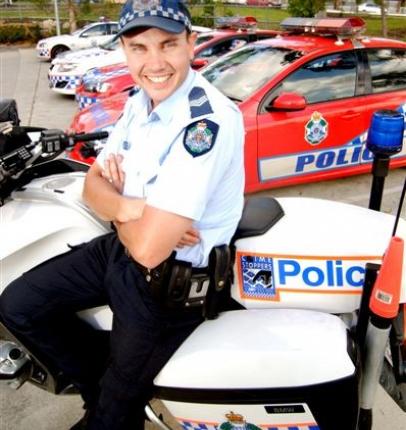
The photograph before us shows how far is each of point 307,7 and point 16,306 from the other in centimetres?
1149

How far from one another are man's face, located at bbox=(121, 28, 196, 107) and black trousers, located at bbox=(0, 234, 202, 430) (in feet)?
1.88

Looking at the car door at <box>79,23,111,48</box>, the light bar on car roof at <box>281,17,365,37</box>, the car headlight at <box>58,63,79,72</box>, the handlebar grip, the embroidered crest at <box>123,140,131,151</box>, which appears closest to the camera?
Answer: the embroidered crest at <box>123,140,131,151</box>

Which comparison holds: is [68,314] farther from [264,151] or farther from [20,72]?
[20,72]

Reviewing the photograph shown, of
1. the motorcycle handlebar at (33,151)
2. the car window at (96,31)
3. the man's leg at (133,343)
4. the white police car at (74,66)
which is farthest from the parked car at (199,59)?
the car window at (96,31)

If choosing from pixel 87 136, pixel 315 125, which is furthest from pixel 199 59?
pixel 87 136

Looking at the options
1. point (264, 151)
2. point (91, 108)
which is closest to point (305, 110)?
point (264, 151)

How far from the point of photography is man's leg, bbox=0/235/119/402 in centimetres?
168

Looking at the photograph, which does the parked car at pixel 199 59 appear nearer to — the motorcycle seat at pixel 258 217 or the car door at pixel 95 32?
the motorcycle seat at pixel 258 217

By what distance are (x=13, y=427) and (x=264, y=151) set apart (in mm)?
2688

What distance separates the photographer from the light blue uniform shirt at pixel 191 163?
1.29 m

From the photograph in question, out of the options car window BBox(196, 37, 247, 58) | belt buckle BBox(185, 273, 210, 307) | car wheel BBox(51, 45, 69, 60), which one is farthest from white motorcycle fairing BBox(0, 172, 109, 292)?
car wheel BBox(51, 45, 69, 60)

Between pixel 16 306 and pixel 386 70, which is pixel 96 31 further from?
pixel 16 306

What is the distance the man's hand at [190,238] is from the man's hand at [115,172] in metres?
0.32

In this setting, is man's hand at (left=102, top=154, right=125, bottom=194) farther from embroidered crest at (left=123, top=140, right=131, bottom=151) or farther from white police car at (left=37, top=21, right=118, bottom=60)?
white police car at (left=37, top=21, right=118, bottom=60)
